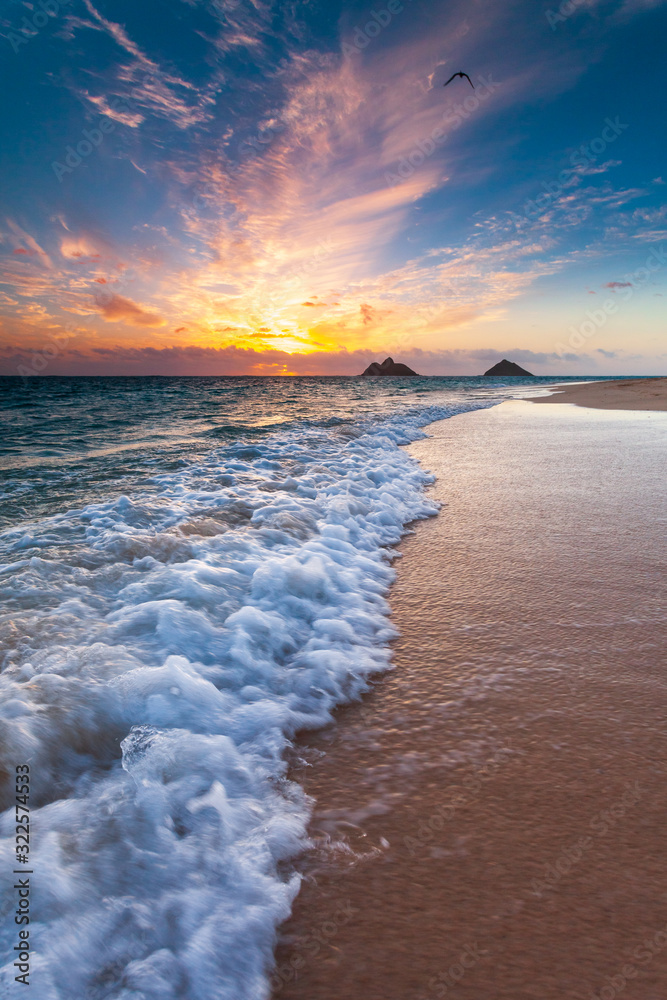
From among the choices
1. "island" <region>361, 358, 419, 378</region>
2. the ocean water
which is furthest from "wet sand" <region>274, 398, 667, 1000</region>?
"island" <region>361, 358, 419, 378</region>

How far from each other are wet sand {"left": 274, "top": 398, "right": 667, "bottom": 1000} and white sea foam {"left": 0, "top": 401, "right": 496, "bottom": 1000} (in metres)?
0.17

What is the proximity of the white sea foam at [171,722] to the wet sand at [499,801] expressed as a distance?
0.17 meters

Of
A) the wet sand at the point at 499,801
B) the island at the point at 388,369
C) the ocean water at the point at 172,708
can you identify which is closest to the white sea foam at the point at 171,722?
the ocean water at the point at 172,708

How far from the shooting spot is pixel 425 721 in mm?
2031

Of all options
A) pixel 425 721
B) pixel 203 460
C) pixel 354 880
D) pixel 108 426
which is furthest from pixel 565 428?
pixel 108 426

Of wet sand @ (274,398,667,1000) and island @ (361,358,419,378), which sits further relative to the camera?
island @ (361,358,419,378)

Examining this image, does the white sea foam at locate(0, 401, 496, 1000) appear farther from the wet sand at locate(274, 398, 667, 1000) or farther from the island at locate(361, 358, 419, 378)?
the island at locate(361, 358, 419, 378)

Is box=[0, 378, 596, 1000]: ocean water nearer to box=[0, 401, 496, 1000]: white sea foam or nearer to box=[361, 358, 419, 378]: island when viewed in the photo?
box=[0, 401, 496, 1000]: white sea foam

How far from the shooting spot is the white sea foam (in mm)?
1245

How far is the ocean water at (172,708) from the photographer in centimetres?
125

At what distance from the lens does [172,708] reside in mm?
2062

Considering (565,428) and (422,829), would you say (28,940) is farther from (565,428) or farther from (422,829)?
(565,428)

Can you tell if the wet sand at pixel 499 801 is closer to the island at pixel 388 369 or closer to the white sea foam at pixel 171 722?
the white sea foam at pixel 171 722

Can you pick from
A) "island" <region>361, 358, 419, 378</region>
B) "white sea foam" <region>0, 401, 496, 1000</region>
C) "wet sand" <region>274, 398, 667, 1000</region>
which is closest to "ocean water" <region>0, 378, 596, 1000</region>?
"white sea foam" <region>0, 401, 496, 1000</region>
